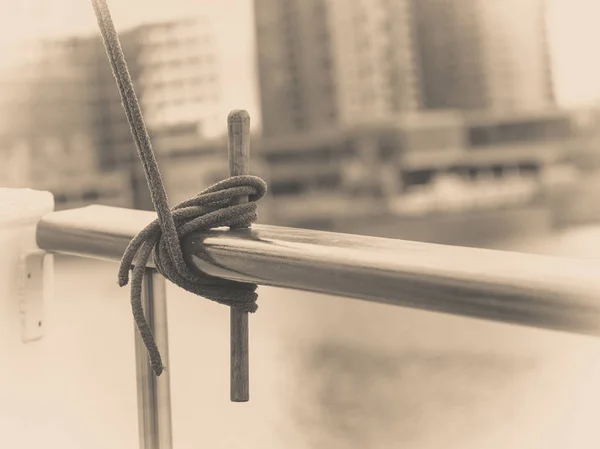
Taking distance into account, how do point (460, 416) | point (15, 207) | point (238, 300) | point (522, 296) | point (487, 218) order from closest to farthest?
point (522, 296), point (238, 300), point (15, 207), point (460, 416), point (487, 218)

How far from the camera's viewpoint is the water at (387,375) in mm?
5797

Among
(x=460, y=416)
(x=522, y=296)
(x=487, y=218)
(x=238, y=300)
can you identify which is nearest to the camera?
(x=522, y=296)

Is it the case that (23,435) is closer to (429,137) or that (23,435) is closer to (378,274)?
(378,274)

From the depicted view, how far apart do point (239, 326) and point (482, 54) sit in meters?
21.7

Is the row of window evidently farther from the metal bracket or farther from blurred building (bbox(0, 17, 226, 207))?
the metal bracket

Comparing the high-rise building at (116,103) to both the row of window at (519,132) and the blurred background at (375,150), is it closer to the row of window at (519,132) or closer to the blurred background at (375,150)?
the blurred background at (375,150)

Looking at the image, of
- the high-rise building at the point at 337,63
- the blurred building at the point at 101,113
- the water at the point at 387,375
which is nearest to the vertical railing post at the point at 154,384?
the water at the point at 387,375

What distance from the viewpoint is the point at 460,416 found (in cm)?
682

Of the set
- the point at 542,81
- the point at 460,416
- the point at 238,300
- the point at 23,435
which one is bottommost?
the point at 460,416

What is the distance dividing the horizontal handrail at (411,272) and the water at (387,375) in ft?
5.29

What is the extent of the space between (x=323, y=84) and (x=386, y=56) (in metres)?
1.92

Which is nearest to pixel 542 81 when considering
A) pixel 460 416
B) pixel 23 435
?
pixel 460 416

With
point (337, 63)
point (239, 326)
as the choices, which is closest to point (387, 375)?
point (239, 326)

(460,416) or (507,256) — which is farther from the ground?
(507,256)
